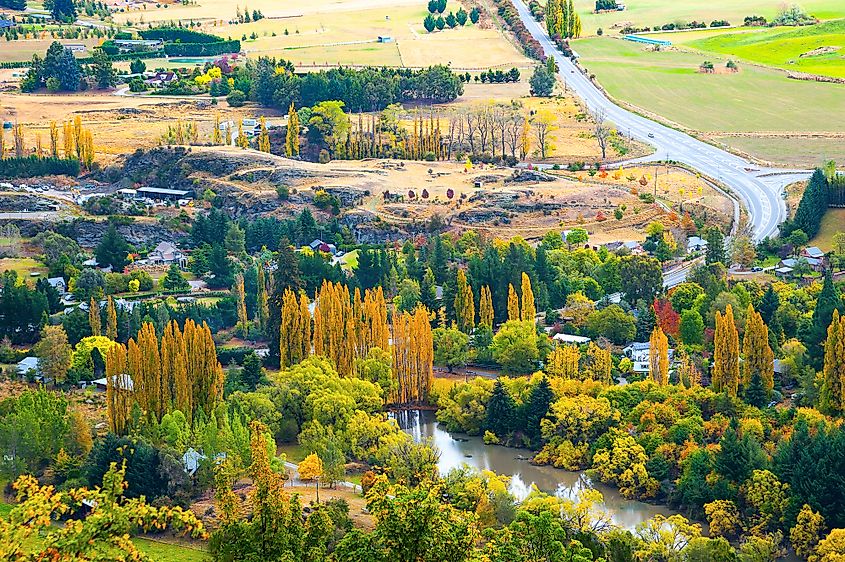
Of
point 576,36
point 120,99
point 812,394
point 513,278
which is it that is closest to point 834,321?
point 812,394

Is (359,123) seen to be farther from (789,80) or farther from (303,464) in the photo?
(303,464)

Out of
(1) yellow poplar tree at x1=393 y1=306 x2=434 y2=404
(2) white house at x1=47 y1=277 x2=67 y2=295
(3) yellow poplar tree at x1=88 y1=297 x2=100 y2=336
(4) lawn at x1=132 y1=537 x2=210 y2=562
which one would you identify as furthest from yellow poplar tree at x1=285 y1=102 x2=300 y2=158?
(4) lawn at x1=132 y1=537 x2=210 y2=562

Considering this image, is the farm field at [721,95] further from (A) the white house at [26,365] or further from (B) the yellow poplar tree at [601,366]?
(A) the white house at [26,365]

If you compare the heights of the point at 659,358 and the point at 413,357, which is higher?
the point at 413,357

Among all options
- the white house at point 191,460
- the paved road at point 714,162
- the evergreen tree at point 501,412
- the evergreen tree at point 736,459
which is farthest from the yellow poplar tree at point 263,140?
the evergreen tree at point 736,459

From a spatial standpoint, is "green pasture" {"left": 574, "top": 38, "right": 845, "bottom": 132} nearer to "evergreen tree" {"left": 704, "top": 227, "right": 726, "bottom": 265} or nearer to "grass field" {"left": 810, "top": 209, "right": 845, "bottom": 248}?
"grass field" {"left": 810, "top": 209, "right": 845, "bottom": 248}

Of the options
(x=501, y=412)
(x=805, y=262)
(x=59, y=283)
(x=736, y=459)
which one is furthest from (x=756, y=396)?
(x=59, y=283)

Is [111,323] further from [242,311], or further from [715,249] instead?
[715,249]
